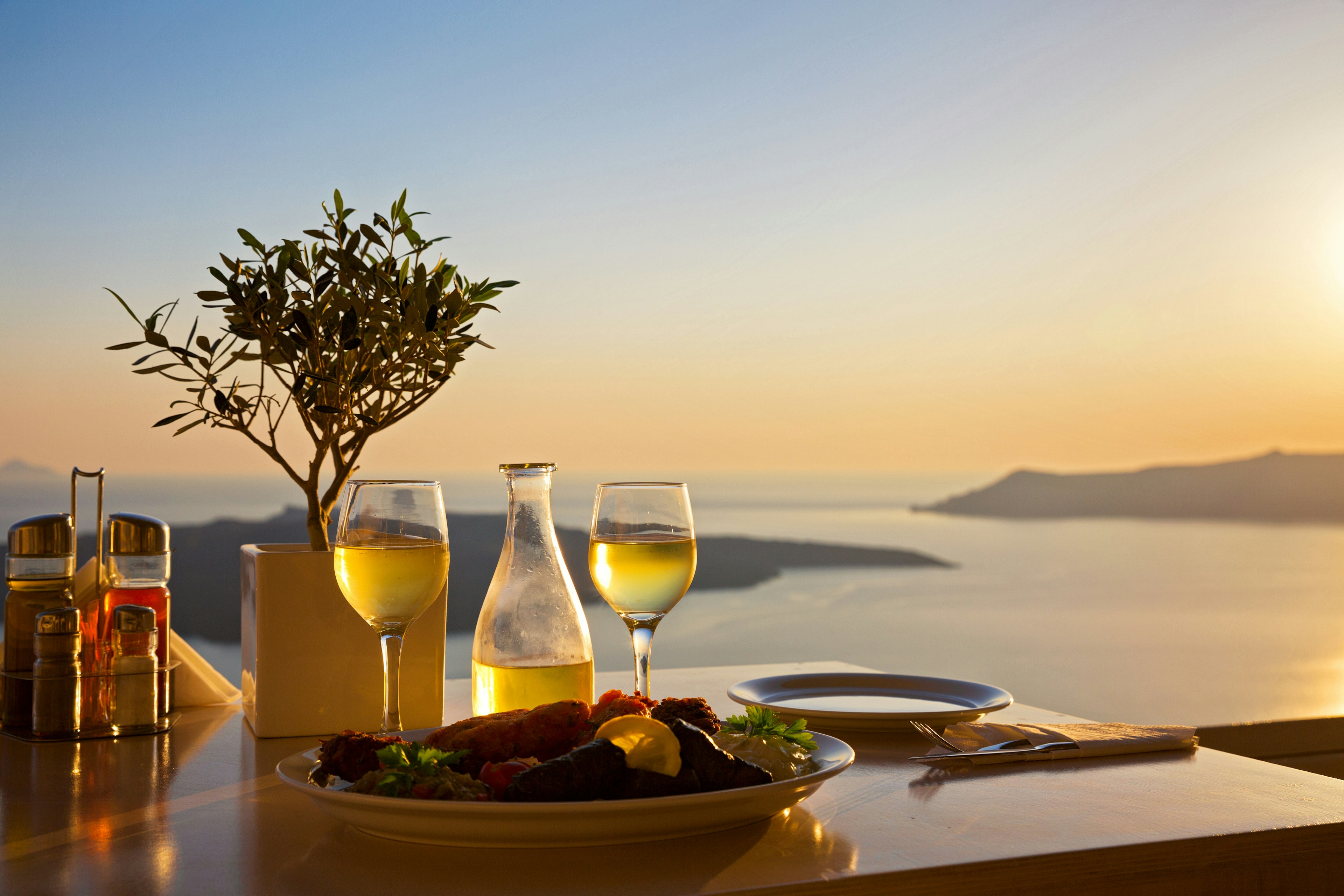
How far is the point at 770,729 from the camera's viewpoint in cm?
68

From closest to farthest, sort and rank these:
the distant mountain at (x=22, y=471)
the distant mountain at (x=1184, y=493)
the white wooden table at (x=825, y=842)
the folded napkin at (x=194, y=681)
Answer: the white wooden table at (x=825, y=842)
the folded napkin at (x=194, y=681)
the distant mountain at (x=22, y=471)
the distant mountain at (x=1184, y=493)

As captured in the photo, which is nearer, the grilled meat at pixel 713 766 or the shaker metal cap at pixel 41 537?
the grilled meat at pixel 713 766

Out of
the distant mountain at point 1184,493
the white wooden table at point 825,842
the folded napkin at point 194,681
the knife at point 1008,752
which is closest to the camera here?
the white wooden table at point 825,842

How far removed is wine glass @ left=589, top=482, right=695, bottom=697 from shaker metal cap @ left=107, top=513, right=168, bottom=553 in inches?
19.7

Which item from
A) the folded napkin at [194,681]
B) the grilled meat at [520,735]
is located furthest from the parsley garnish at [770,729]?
the folded napkin at [194,681]

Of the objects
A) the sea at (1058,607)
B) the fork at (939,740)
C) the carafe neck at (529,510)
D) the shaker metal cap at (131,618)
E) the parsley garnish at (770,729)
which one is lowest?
the sea at (1058,607)

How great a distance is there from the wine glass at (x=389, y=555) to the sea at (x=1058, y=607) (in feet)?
7.99

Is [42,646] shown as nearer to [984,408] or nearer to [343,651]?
[343,651]

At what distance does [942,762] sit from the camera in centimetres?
81

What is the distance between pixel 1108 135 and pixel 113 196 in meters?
3.20

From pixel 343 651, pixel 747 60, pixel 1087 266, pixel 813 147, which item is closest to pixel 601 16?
pixel 747 60

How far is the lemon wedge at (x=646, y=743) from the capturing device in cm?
58

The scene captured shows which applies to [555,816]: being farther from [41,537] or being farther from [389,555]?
[41,537]

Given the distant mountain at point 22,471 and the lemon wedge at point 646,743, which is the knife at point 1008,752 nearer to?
the lemon wedge at point 646,743
